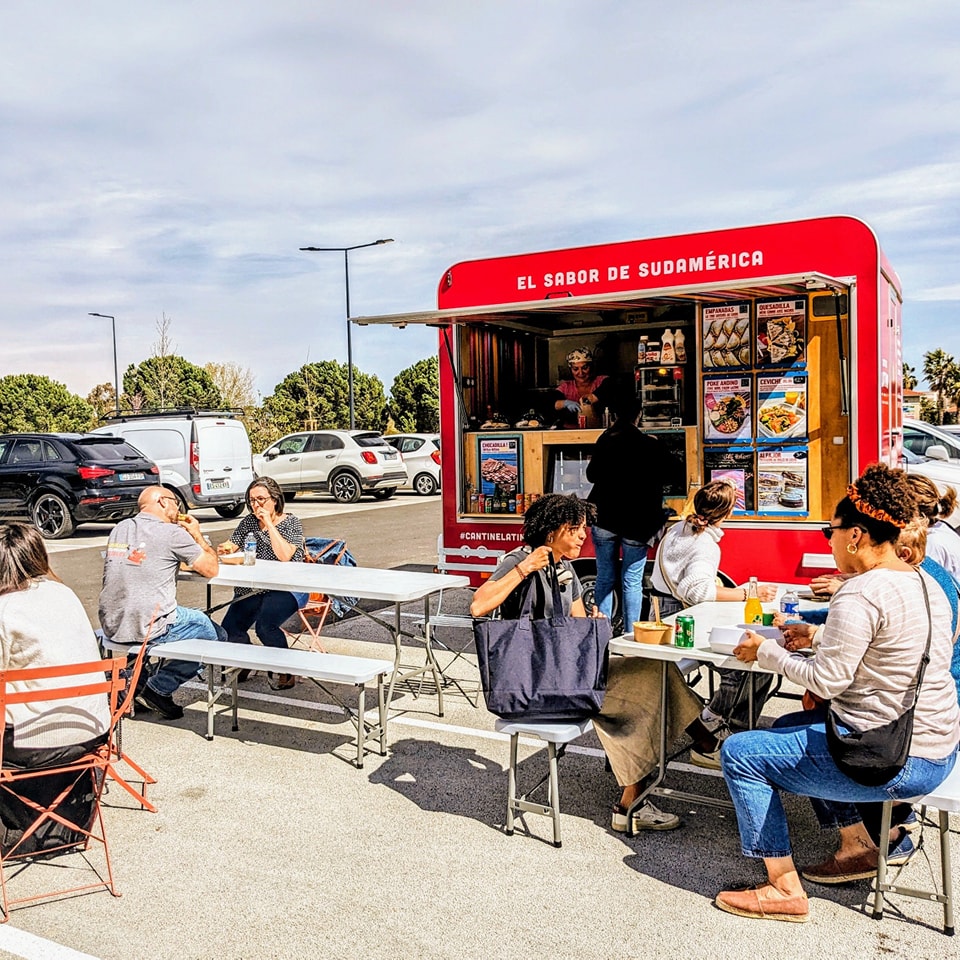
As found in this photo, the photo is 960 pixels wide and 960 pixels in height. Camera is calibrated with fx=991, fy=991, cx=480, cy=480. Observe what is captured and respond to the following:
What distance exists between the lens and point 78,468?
14.8m

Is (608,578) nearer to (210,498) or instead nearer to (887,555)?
(887,555)

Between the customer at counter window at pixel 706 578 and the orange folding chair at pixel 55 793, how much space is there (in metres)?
2.67

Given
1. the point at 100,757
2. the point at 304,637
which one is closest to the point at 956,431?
the point at 304,637

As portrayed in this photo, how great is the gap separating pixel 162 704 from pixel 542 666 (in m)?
2.69

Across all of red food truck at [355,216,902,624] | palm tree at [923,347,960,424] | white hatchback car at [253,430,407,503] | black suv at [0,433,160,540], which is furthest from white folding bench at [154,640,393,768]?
palm tree at [923,347,960,424]

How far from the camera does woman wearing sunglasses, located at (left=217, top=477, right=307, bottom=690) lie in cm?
630

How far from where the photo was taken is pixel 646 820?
404cm

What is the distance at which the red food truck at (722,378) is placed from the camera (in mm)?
6113

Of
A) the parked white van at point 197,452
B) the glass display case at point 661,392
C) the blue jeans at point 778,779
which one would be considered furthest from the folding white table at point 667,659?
the parked white van at point 197,452

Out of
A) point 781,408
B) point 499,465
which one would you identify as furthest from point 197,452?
point 781,408

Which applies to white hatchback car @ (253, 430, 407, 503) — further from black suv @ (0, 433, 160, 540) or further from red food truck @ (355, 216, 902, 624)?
red food truck @ (355, 216, 902, 624)

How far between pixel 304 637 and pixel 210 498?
1015 cm

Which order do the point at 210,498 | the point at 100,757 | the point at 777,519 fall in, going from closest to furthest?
the point at 100,757, the point at 777,519, the point at 210,498

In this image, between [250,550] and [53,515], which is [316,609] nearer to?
[250,550]
